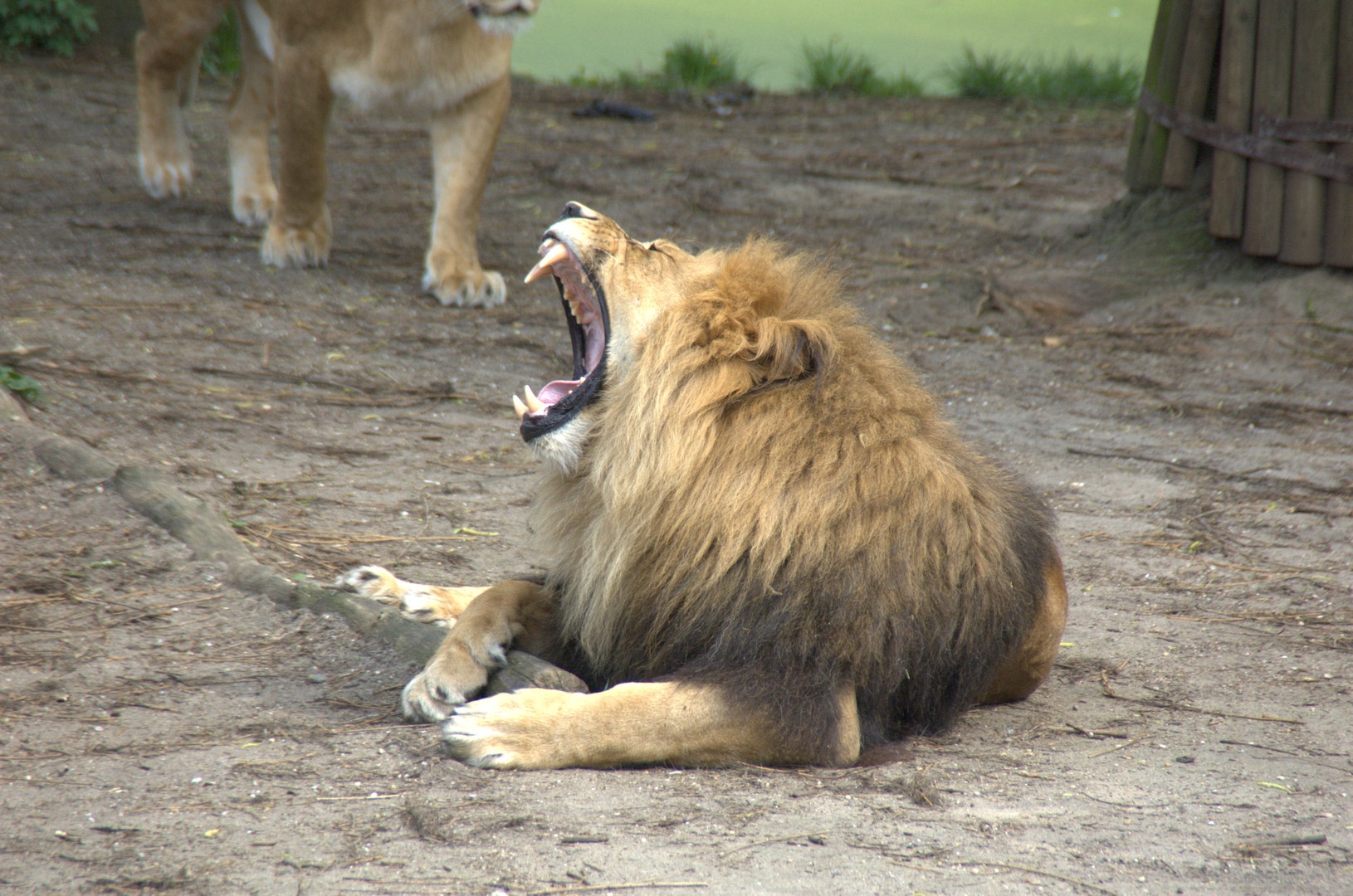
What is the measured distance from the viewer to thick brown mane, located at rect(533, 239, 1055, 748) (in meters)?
2.44

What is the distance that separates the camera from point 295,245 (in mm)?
6125

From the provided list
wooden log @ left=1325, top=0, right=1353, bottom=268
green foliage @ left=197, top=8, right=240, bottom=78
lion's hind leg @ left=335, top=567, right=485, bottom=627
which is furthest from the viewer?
green foliage @ left=197, top=8, right=240, bottom=78

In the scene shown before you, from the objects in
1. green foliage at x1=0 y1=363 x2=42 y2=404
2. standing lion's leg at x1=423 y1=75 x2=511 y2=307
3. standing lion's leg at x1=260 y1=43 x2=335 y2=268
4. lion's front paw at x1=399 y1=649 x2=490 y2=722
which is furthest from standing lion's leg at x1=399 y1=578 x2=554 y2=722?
standing lion's leg at x1=260 y1=43 x2=335 y2=268

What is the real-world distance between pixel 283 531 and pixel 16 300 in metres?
2.35

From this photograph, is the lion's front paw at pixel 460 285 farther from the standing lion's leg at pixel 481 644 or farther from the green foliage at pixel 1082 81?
the green foliage at pixel 1082 81

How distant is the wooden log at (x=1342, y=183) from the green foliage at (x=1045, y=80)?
7035mm

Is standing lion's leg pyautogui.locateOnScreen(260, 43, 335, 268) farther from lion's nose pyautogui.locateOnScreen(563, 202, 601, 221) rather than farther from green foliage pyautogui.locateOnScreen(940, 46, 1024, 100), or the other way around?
green foliage pyautogui.locateOnScreen(940, 46, 1024, 100)

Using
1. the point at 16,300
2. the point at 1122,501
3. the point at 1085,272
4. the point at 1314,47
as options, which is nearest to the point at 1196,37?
the point at 1314,47

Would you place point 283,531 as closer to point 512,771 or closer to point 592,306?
point 592,306

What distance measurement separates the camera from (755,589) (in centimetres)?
245

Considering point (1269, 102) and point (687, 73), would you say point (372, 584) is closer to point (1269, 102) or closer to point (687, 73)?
point (1269, 102)

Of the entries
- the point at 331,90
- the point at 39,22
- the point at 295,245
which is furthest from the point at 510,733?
the point at 39,22

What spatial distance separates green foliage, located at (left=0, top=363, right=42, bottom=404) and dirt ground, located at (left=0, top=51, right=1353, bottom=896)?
7 centimetres

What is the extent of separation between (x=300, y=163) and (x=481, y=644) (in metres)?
3.82
